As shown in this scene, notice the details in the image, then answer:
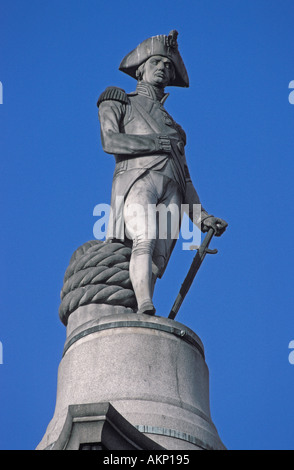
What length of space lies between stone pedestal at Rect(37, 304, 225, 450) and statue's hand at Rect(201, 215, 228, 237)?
205 centimetres

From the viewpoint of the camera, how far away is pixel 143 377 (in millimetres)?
10547

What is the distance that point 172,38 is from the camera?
13.7m

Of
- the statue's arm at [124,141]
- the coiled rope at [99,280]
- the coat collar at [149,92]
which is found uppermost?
the coat collar at [149,92]

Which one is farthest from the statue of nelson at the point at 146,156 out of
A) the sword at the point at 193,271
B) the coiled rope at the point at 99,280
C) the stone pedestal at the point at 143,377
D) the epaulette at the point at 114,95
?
the stone pedestal at the point at 143,377

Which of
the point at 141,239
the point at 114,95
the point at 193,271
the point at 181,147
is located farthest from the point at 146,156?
the point at 193,271

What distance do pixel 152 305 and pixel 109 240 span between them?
1.35 m

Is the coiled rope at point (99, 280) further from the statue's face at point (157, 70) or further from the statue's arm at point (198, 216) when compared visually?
the statue's face at point (157, 70)

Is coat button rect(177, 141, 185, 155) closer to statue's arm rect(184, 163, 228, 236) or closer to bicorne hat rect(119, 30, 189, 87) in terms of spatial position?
statue's arm rect(184, 163, 228, 236)

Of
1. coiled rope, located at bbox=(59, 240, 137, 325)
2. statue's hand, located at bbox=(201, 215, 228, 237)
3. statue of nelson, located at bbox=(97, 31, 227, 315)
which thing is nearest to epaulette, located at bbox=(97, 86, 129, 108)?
statue of nelson, located at bbox=(97, 31, 227, 315)

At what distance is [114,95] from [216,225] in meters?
2.23

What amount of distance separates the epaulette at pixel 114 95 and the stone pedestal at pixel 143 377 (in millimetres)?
3233

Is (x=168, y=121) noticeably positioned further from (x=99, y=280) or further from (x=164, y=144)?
(x=99, y=280)

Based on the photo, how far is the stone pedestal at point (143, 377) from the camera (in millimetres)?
10164

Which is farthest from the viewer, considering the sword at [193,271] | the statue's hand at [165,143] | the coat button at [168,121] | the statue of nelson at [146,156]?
the coat button at [168,121]
